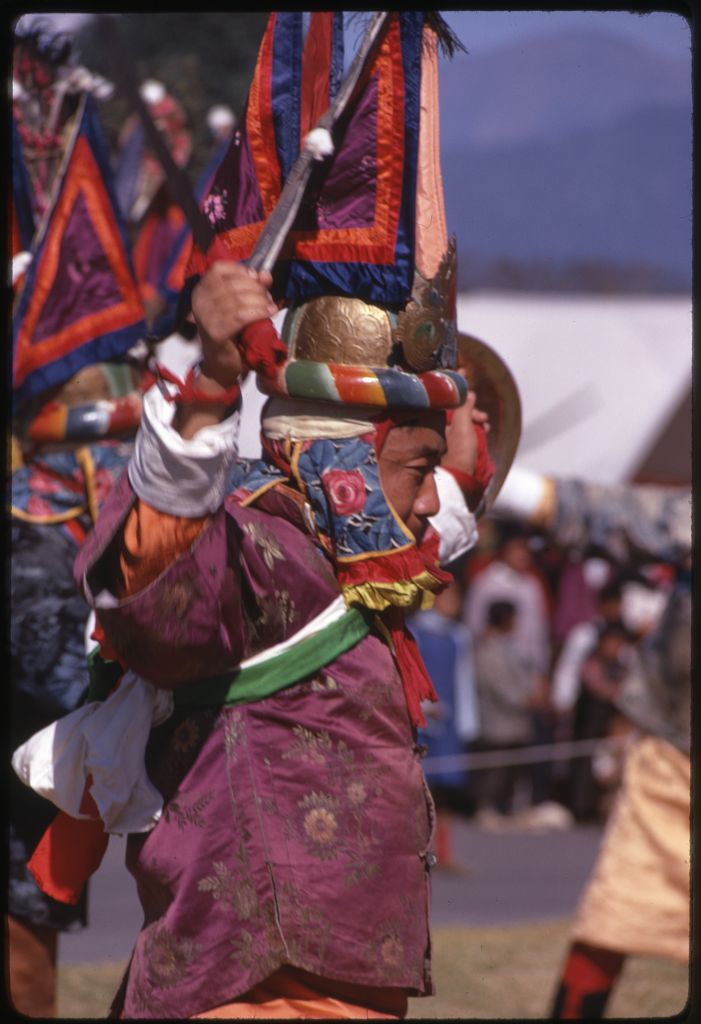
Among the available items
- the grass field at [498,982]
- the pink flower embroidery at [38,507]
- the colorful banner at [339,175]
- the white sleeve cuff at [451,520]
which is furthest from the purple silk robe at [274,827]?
the grass field at [498,982]

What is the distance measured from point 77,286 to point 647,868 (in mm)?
2587

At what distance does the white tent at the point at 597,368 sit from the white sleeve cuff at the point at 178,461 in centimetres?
620

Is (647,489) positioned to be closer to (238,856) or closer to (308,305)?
(308,305)

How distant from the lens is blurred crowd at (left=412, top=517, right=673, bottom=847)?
431 inches

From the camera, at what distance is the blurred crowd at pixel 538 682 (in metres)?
11.0

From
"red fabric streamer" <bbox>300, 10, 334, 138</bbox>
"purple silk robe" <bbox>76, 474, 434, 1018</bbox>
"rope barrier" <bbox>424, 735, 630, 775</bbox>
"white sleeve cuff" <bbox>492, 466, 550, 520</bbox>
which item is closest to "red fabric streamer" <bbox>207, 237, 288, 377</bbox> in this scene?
"purple silk robe" <bbox>76, 474, 434, 1018</bbox>

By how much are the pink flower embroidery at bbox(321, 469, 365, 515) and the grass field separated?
2897 millimetres

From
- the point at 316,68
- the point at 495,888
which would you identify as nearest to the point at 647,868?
the point at 316,68

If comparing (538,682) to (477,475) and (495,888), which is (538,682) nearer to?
(495,888)

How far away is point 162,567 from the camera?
8.49 feet

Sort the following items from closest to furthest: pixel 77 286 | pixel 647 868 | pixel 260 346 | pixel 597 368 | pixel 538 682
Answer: pixel 260 346 < pixel 77 286 < pixel 647 868 < pixel 597 368 < pixel 538 682

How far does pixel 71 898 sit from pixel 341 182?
→ 4.84 feet

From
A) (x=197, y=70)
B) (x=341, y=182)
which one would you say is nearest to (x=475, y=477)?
(x=341, y=182)

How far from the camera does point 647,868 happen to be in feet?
17.4
